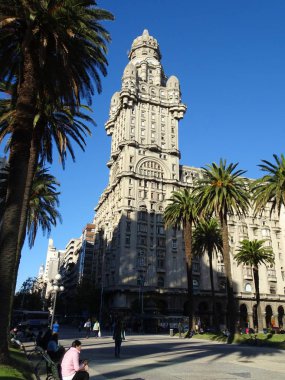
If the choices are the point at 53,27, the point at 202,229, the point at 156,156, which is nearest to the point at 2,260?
the point at 53,27

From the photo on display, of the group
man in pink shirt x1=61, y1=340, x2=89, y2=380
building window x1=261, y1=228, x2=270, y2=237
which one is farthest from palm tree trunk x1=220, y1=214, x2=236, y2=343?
building window x1=261, y1=228, x2=270, y2=237

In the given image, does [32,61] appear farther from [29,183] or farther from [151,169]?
[151,169]

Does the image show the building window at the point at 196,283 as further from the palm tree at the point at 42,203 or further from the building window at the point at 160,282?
the palm tree at the point at 42,203

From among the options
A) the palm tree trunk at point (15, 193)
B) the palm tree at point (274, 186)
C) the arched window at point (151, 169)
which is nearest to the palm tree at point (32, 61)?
the palm tree trunk at point (15, 193)

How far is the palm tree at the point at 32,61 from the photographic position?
14.5 m

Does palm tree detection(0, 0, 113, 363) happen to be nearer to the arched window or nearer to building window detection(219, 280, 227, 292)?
the arched window

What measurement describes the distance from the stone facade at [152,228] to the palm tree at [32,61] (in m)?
53.2

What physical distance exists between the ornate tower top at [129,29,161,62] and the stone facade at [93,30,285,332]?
6846 millimetres

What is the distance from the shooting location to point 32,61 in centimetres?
1709

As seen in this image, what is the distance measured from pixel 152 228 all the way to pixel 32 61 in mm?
67704

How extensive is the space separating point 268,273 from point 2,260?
8654 centimetres

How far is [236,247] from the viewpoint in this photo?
9056 centimetres

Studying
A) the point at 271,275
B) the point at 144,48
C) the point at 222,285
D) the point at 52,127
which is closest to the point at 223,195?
the point at 52,127

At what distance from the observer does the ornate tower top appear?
Result: 110 m
